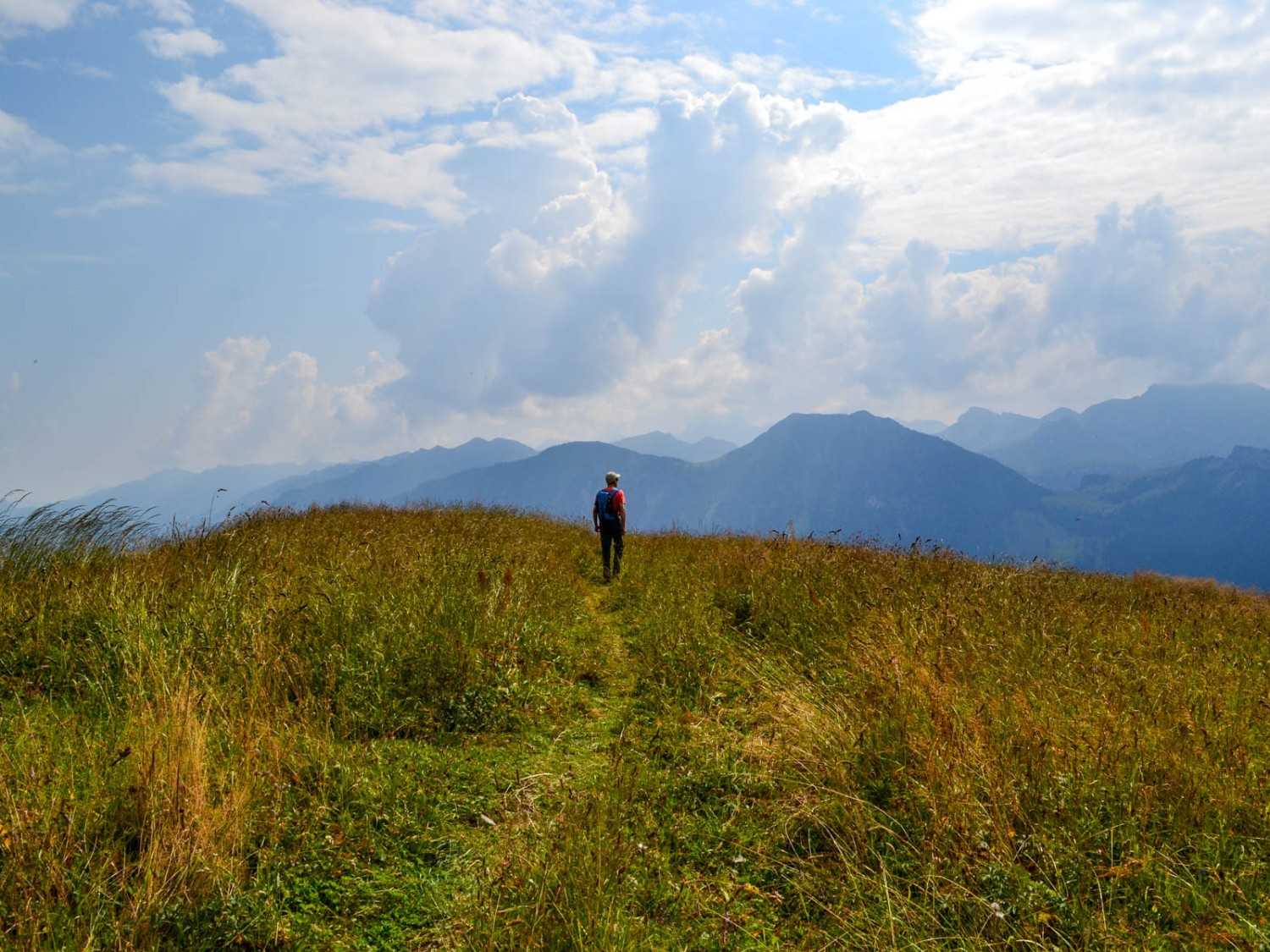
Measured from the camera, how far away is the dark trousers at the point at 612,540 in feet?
48.3

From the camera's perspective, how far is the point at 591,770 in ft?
19.1

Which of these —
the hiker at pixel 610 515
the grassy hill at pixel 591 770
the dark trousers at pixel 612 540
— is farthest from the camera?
the dark trousers at pixel 612 540

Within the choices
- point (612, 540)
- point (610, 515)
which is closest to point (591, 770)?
point (610, 515)

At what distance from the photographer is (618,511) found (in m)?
14.6

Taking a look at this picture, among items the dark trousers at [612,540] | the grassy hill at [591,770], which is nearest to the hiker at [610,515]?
the dark trousers at [612,540]

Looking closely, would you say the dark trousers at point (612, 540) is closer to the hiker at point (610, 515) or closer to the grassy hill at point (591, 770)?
the hiker at point (610, 515)

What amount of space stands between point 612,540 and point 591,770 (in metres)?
9.46

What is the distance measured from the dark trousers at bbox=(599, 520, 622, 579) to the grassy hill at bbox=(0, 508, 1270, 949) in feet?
17.3

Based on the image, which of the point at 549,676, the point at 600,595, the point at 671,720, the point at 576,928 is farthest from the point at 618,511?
the point at 576,928

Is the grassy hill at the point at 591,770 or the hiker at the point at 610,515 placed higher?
the hiker at the point at 610,515

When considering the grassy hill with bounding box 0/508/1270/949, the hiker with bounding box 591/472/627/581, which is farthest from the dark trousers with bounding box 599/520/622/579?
the grassy hill with bounding box 0/508/1270/949

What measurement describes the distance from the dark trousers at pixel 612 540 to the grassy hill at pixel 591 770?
207 inches

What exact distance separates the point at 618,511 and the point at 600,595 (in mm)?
2019

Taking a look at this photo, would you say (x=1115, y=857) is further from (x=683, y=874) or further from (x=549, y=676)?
(x=549, y=676)
